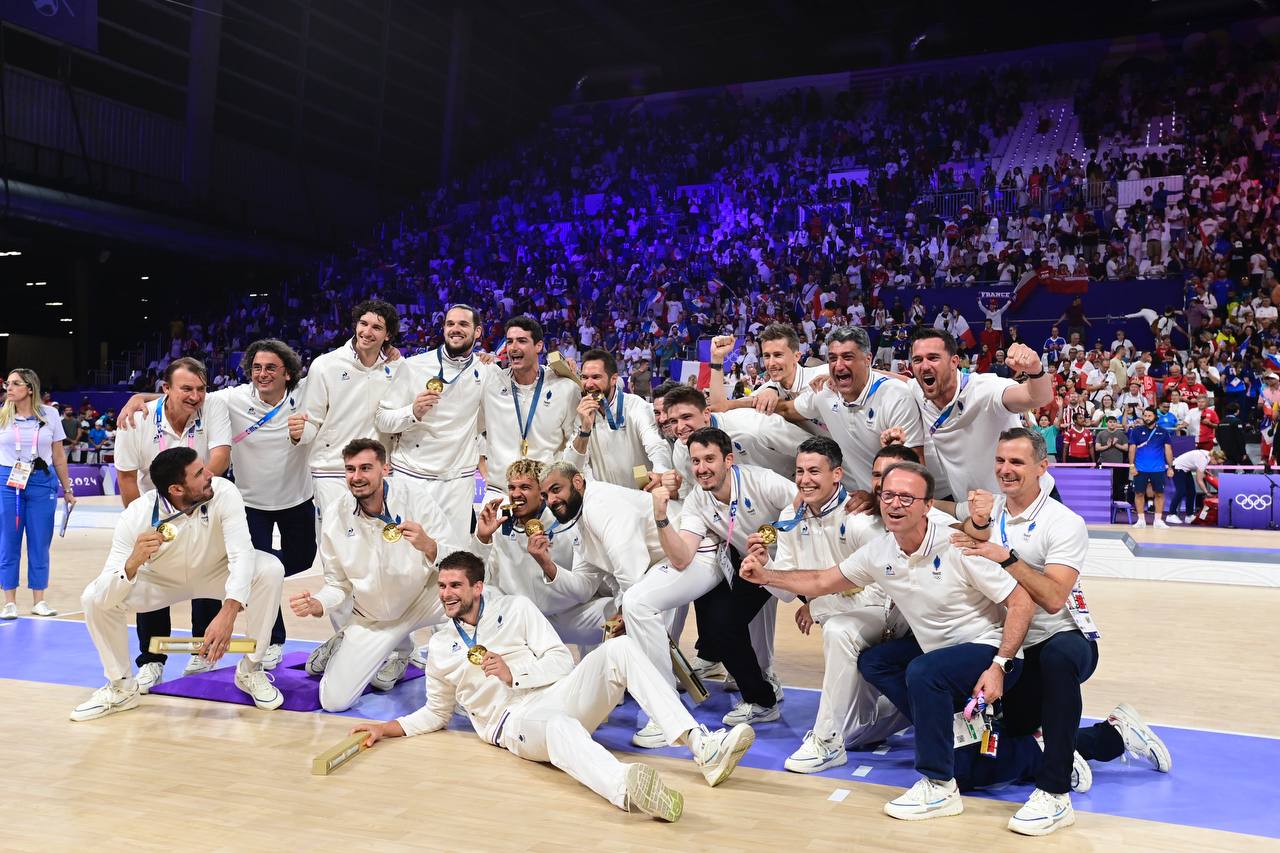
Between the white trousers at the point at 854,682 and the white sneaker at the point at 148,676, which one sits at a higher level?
the white trousers at the point at 854,682

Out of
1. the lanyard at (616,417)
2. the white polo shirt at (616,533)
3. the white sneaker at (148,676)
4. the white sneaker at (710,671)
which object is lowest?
the white sneaker at (148,676)

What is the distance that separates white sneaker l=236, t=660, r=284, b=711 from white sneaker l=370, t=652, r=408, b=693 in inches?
26.4

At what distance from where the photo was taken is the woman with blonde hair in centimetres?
914

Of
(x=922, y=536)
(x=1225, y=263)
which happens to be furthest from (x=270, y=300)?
(x=922, y=536)

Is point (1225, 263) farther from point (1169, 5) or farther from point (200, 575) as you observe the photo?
point (200, 575)

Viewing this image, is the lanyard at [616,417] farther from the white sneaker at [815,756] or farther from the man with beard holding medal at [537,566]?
the white sneaker at [815,756]

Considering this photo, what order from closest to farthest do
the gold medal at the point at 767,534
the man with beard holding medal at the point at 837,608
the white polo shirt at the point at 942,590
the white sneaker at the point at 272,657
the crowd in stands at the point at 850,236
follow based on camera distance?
the white polo shirt at the point at 942,590 → the man with beard holding medal at the point at 837,608 → the gold medal at the point at 767,534 → the white sneaker at the point at 272,657 → the crowd in stands at the point at 850,236

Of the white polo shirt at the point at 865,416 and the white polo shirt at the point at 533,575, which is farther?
the white polo shirt at the point at 533,575

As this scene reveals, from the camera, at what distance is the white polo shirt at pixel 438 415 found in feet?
24.9

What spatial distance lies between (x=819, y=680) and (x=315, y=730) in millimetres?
3487

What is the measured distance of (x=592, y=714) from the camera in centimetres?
531

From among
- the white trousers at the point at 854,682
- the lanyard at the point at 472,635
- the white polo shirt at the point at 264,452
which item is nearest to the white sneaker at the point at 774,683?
the white trousers at the point at 854,682

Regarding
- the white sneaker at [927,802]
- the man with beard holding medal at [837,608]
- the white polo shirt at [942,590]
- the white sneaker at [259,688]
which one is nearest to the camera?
the white sneaker at [927,802]

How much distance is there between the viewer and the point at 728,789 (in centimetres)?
501
